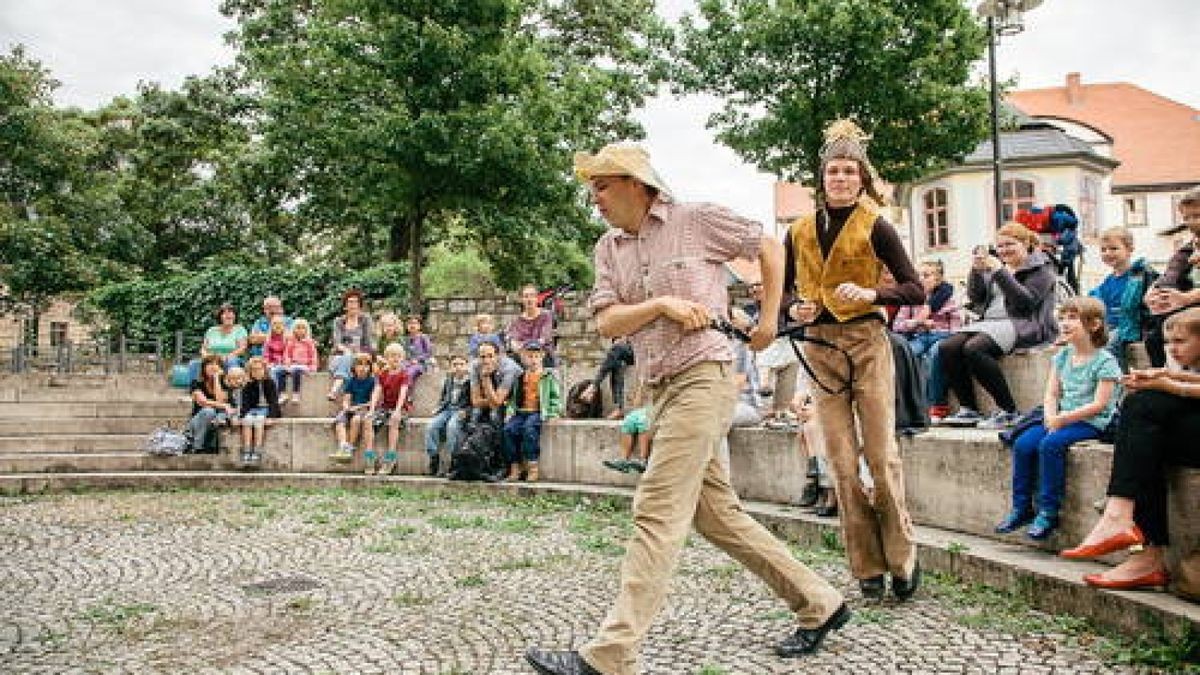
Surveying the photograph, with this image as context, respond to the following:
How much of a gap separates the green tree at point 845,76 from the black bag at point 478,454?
14.1m

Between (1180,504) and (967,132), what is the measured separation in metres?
19.7

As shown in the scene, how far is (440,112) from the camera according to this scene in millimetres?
20188

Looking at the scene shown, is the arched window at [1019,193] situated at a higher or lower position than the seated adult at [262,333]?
higher

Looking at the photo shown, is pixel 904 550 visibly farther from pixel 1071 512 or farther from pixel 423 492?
pixel 423 492

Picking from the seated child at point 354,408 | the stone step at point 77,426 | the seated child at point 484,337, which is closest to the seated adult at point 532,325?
the seated child at point 484,337

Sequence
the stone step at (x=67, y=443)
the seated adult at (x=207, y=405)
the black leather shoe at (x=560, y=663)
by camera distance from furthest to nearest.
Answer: the stone step at (x=67, y=443), the seated adult at (x=207, y=405), the black leather shoe at (x=560, y=663)

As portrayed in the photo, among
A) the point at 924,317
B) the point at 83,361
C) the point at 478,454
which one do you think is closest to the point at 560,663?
the point at 924,317

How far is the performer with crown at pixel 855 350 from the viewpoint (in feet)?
15.2

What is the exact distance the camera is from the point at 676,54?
23594 mm

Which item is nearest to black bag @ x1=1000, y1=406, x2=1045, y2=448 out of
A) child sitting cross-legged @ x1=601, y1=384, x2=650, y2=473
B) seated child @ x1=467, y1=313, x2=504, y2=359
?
child sitting cross-legged @ x1=601, y1=384, x2=650, y2=473

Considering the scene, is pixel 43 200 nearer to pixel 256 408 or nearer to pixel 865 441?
pixel 256 408

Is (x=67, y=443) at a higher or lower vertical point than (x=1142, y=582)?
higher

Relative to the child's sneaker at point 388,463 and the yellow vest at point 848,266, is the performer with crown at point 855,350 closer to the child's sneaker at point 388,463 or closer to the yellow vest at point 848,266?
the yellow vest at point 848,266

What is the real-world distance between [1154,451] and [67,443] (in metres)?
12.7
